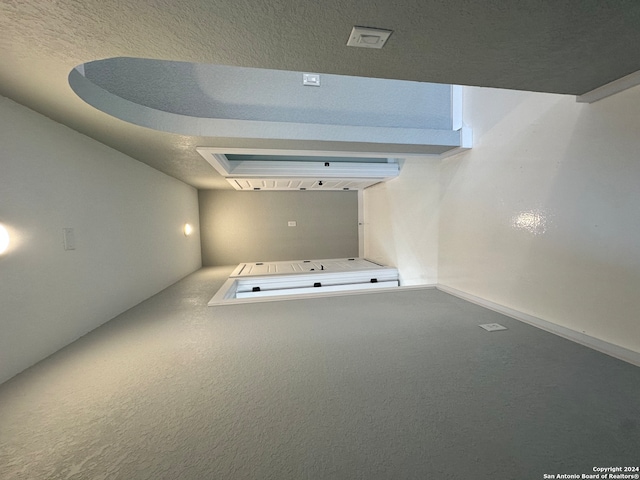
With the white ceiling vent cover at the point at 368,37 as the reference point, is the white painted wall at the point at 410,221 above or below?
below

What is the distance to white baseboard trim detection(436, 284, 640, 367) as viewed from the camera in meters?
1.32

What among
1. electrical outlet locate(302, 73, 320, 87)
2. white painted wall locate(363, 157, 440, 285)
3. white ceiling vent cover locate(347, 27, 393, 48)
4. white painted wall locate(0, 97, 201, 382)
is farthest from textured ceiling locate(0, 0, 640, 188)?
white painted wall locate(363, 157, 440, 285)

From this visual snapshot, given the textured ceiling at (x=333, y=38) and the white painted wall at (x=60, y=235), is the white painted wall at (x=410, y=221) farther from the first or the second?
the white painted wall at (x=60, y=235)

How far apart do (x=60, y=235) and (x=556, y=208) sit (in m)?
3.36

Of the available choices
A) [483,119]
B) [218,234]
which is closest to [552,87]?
[483,119]

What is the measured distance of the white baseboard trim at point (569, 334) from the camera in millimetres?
1319

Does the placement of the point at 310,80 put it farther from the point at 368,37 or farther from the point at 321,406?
the point at 321,406

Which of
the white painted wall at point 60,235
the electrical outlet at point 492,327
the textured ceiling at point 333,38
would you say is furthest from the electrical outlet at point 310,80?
the electrical outlet at point 492,327

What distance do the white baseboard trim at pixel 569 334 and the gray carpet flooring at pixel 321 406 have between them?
63 mm

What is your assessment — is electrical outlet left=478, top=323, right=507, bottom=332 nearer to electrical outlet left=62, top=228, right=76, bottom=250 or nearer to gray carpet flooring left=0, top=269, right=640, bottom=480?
gray carpet flooring left=0, top=269, right=640, bottom=480

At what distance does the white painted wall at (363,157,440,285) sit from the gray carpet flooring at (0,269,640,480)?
1.56 meters

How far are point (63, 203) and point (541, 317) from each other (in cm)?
349

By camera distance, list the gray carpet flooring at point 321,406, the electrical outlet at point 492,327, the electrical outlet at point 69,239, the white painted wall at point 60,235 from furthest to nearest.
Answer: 1. the electrical outlet at point 492,327
2. the electrical outlet at point 69,239
3. the white painted wall at point 60,235
4. the gray carpet flooring at point 321,406

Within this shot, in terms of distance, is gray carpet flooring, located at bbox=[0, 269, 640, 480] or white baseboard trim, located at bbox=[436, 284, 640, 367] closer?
gray carpet flooring, located at bbox=[0, 269, 640, 480]
